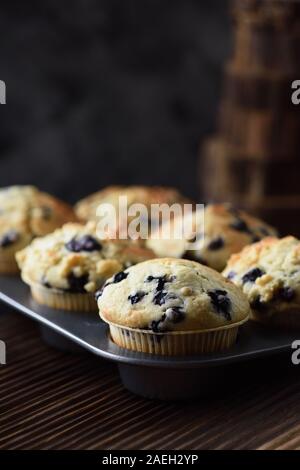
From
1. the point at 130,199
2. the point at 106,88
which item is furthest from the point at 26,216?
the point at 106,88

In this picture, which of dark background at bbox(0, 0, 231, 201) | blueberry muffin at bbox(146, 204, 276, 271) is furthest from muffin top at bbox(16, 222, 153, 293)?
dark background at bbox(0, 0, 231, 201)

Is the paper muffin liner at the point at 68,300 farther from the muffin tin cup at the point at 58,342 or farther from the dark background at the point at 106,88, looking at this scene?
the dark background at the point at 106,88

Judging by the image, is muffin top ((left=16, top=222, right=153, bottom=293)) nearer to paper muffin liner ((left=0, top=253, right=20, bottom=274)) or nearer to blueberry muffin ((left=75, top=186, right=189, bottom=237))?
paper muffin liner ((left=0, top=253, right=20, bottom=274))

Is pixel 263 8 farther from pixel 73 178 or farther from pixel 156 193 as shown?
pixel 73 178

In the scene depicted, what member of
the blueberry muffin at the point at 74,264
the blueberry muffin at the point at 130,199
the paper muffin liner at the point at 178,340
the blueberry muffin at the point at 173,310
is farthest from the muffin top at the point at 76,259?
the blueberry muffin at the point at 130,199
